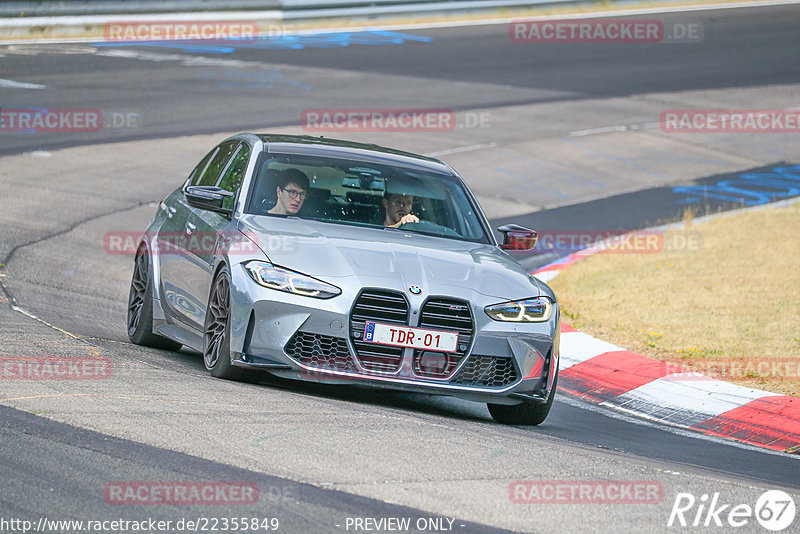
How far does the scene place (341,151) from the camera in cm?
885

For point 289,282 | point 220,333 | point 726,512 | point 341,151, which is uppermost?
point 341,151

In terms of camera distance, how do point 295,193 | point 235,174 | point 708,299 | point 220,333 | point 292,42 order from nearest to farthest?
point 220,333 → point 295,193 → point 235,174 → point 708,299 → point 292,42

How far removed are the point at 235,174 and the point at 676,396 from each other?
350 cm

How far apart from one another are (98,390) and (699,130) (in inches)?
737

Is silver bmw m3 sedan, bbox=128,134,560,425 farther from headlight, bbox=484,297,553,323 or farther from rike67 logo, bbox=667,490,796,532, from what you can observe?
rike67 logo, bbox=667,490,796,532

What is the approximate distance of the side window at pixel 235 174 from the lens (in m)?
8.55

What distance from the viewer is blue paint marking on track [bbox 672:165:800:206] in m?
18.5

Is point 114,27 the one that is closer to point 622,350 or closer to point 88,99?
point 88,99

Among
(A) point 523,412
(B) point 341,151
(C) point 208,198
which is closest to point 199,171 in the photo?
(B) point 341,151

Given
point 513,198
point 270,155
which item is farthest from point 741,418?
point 513,198

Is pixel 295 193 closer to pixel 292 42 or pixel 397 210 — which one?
pixel 397 210

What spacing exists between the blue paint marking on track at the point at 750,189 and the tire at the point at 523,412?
11004 millimetres

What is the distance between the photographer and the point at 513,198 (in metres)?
17.6

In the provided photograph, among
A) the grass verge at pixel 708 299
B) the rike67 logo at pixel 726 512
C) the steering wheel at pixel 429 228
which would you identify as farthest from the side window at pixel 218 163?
the rike67 logo at pixel 726 512
